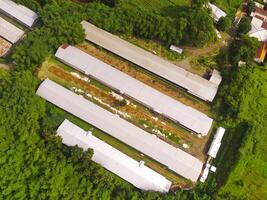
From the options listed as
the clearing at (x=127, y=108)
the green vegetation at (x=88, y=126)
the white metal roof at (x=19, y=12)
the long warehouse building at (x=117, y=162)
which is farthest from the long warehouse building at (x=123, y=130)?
the white metal roof at (x=19, y=12)

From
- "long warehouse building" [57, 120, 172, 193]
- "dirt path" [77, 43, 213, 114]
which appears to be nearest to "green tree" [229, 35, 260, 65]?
"dirt path" [77, 43, 213, 114]

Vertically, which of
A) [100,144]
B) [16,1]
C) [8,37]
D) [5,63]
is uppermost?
[16,1]

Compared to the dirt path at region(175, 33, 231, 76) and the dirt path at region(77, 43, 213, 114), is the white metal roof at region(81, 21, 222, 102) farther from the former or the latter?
the dirt path at region(175, 33, 231, 76)

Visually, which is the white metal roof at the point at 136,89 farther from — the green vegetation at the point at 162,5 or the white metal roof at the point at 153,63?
the green vegetation at the point at 162,5

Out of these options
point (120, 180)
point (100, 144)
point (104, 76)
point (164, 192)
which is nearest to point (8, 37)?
point (104, 76)

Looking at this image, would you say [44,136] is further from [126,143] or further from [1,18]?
[1,18]

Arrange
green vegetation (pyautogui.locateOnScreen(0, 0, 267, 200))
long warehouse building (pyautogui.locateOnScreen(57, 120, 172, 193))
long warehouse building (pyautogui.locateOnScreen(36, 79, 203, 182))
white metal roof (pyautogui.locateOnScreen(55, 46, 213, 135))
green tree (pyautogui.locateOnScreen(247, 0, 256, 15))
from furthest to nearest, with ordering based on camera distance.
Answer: green tree (pyautogui.locateOnScreen(247, 0, 256, 15)) < white metal roof (pyautogui.locateOnScreen(55, 46, 213, 135)) < long warehouse building (pyautogui.locateOnScreen(36, 79, 203, 182)) < long warehouse building (pyautogui.locateOnScreen(57, 120, 172, 193)) < green vegetation (pyautogui.locateOnScreen(0, 0, 267, 200))

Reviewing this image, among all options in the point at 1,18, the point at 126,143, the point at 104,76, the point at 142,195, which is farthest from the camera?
the point at 1,18
